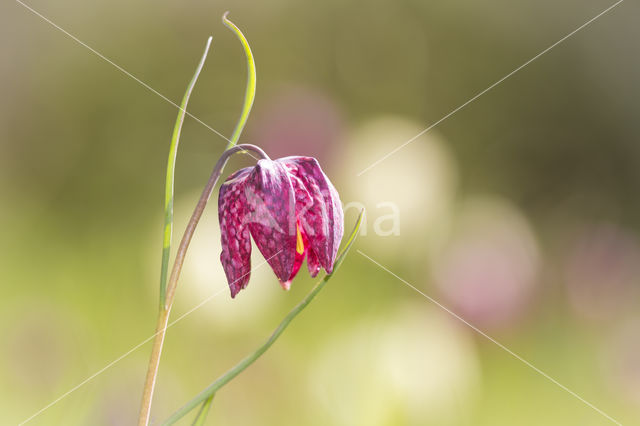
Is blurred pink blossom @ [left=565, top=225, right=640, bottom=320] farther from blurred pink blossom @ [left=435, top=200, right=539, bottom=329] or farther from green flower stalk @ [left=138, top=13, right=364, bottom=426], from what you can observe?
green flower stalk @ [left=138, top=13, right=364, bottom=426]

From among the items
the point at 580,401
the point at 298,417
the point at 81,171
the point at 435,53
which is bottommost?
the point at 580,401

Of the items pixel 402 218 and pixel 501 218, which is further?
pixel 501 218

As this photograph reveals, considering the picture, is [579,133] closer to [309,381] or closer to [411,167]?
[411,167]

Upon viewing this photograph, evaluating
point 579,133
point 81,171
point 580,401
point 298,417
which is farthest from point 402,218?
point 579,133

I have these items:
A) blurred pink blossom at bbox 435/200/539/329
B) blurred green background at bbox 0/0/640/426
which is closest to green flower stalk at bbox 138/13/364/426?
blurred green background at bbox 0/0/640/426

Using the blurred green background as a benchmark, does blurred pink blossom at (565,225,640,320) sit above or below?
below

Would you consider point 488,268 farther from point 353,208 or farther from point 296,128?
point 296,128
